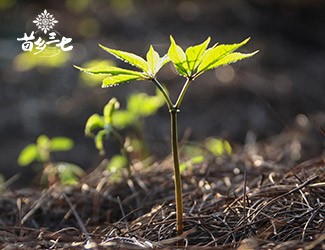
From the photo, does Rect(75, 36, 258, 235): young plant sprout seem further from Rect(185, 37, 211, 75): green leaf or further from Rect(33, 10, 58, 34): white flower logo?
Rect(33, 10, 58, 34): white flower logo

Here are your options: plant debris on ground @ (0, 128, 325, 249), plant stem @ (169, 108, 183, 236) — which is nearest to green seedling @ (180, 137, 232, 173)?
plant debris on ground @ (0, 128, 325, 249)

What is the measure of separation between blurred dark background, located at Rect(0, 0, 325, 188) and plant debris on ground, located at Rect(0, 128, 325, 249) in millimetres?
1550

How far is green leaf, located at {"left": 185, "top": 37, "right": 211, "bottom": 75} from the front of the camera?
132 cm

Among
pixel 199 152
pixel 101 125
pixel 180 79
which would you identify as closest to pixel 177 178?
pixel 101 125

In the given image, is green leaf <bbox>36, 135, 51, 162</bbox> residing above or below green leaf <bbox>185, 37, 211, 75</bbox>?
below

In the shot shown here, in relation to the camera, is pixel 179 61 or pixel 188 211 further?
pixel 188 211

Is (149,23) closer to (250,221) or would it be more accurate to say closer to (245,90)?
(245,90)

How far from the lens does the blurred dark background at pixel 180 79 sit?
5.16 meters

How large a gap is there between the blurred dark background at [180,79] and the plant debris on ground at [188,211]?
5.09 ft

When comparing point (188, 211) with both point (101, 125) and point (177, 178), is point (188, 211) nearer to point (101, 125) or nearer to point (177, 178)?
point (177, 178)

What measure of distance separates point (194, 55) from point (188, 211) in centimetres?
61

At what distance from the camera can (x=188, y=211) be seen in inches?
69.4

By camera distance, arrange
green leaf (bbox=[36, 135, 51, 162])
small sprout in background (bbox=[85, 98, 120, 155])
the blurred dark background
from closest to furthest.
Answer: small sprout in background (bbox=[85, 98, 120, 155]) → green leaf (bbox=[36, 135, 51, 162]) → the blurred dark background

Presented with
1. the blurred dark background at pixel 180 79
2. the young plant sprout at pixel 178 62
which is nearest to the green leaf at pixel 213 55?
the young plant sprout at pixel 178 62
